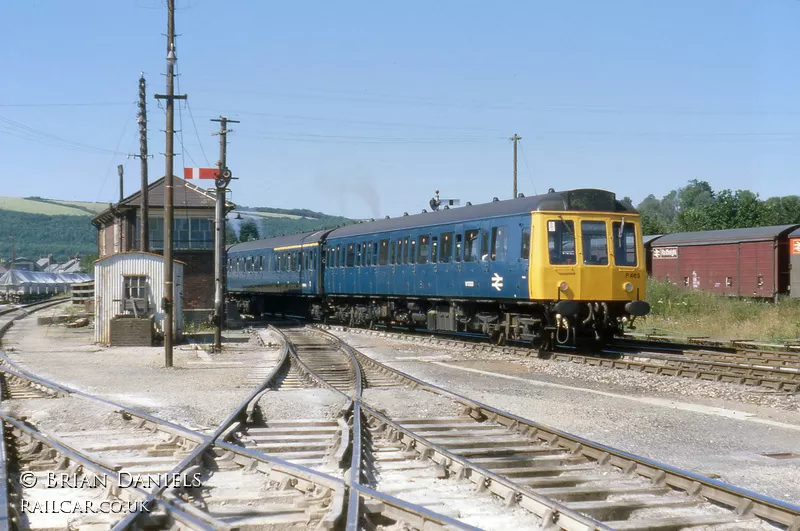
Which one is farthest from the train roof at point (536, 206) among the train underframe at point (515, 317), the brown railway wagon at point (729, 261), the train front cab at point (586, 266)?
the brown railway wagon at point (729, 261)

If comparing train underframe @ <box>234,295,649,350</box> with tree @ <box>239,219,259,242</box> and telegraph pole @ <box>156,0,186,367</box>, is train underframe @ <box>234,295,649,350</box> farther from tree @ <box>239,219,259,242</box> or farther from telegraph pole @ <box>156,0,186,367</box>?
tree @ <box>239,219,259,242</box>

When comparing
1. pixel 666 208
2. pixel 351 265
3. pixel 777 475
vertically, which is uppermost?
pixel 666 208

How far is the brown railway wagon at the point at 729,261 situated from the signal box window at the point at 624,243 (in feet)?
43.3

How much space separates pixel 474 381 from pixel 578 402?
9.00 feet

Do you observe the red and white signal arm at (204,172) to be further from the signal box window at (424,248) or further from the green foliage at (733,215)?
the green foliage at (733,215)

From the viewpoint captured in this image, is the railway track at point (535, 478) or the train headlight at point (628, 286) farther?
the train headlight at point (628, 286)

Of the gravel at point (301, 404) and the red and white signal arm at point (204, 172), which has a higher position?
the red and white signal arm at point (204, 172)

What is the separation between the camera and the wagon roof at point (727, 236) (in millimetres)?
29523

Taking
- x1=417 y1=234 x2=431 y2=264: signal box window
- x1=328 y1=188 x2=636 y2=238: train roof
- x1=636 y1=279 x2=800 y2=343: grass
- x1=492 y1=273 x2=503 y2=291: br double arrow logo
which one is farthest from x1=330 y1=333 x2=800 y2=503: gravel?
x1=636 y1=279 x2=800 y2=343: grass

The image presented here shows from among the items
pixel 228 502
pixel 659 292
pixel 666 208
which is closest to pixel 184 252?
pixel 659 292

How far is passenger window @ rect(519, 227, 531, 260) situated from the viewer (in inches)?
694

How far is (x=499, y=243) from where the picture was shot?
739 inches

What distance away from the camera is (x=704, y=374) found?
1441 centimetres

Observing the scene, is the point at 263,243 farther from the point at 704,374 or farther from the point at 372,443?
the point at 372,443
